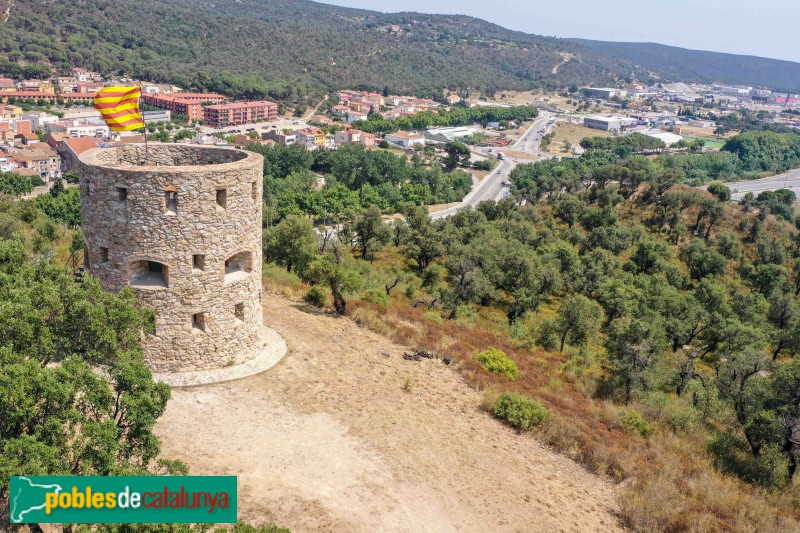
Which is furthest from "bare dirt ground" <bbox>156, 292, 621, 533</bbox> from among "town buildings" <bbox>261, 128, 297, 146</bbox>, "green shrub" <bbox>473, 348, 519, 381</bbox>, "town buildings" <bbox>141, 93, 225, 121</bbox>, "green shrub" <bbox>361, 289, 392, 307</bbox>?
"town buildings" <bbox>141, 93, 225, 121</bbox>

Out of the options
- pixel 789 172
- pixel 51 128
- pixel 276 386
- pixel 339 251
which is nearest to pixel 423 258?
pixel 339 251

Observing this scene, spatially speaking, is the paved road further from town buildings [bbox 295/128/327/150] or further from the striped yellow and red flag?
the striped yellow and red flag

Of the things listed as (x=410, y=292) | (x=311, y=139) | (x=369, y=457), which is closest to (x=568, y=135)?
(x=311, y=139)

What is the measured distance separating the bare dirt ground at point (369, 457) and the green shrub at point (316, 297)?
6714 millimetres

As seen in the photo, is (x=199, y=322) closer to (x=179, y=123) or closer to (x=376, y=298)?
(x=376, y=298)

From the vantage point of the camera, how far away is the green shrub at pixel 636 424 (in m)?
19.8

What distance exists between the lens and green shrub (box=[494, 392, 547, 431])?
18.5 metres

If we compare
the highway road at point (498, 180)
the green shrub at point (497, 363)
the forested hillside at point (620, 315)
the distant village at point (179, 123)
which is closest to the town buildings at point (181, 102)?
the distant village at point (179, 123)

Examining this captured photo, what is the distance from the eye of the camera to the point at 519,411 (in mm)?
18656

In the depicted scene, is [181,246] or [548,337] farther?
[548,337]

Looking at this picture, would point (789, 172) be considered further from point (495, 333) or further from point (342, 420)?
point (342, 420)

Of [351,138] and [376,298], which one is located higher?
[351,138]

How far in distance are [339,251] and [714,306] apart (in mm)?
30663

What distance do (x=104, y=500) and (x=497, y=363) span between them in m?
16.7
